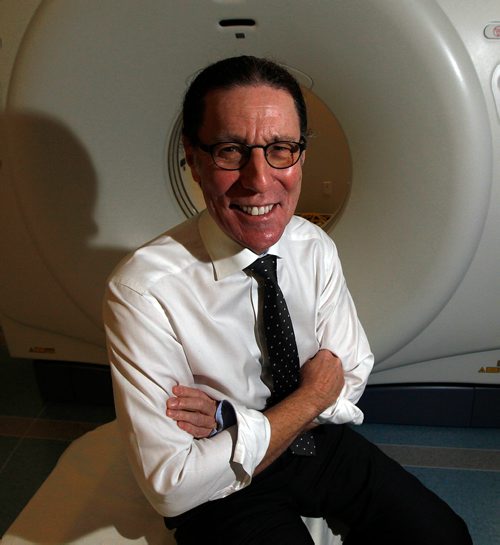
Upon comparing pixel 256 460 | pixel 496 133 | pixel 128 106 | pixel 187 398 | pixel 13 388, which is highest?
pixel 128 106

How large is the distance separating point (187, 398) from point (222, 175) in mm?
337

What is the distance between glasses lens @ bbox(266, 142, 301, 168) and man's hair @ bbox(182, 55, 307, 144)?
0.20 feet

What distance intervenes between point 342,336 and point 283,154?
1.30 ft

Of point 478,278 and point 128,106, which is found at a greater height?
point 128,106

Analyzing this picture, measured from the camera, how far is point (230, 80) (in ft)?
2.66

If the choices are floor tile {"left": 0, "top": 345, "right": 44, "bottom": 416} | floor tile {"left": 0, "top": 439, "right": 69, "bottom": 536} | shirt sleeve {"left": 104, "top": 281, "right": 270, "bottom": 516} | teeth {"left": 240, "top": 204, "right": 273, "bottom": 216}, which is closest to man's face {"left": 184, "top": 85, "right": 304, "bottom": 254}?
teeth {"left": 240, "top": 204, "right": 273, "bottom": 216}

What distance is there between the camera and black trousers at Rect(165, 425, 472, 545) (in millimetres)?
976

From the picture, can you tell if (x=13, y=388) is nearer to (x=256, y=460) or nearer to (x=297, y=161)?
(x=256, y=460)

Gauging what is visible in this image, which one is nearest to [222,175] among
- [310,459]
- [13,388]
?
[310,459]

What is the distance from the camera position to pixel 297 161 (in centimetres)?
87

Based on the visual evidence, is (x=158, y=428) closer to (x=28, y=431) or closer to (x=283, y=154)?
(x=283, y=154)

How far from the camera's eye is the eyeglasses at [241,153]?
824 millimetres

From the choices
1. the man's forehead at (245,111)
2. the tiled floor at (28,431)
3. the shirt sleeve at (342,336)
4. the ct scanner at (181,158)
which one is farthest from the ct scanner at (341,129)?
the tiled floor at (28,431)

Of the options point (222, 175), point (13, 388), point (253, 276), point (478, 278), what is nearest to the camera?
point (222, 175)
